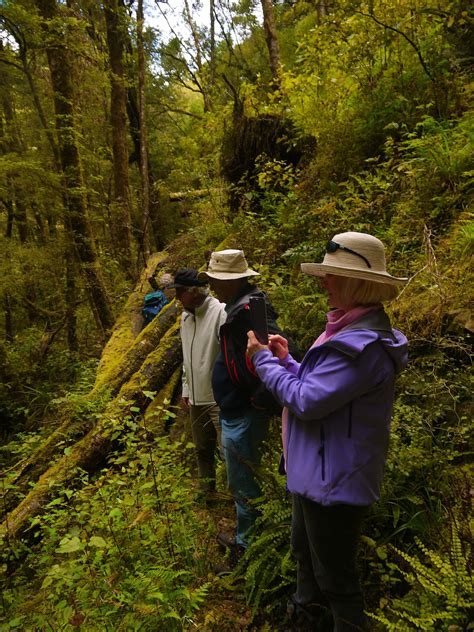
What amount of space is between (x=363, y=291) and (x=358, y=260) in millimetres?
159

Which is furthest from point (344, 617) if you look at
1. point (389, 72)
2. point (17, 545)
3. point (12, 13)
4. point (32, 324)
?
point (32, 324)

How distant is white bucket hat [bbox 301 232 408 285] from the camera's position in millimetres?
1853

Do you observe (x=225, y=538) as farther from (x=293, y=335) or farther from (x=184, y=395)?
(x=293, y=335)

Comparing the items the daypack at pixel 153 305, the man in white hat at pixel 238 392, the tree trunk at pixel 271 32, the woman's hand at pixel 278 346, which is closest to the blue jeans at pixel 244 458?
the man in white hat at pixel 238 392

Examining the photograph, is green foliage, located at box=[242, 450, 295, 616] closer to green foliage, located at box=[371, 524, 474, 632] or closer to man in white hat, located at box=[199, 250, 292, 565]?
man in white hat, located at box=[199, 250, 292, 565]

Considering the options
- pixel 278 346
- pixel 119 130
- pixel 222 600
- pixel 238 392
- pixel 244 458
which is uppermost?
pixel 119 130

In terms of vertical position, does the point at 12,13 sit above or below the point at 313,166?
above

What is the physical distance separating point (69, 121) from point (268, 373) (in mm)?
9310

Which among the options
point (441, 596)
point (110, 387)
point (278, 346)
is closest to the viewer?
point (441, 596)

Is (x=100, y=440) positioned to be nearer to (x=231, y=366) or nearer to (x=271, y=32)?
(x=231, y=366)

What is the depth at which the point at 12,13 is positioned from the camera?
6.95 m

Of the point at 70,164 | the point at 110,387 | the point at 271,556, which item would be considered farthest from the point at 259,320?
the point at 70,164

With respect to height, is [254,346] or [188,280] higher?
[188,280]

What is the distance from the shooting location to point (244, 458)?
2.93 m
